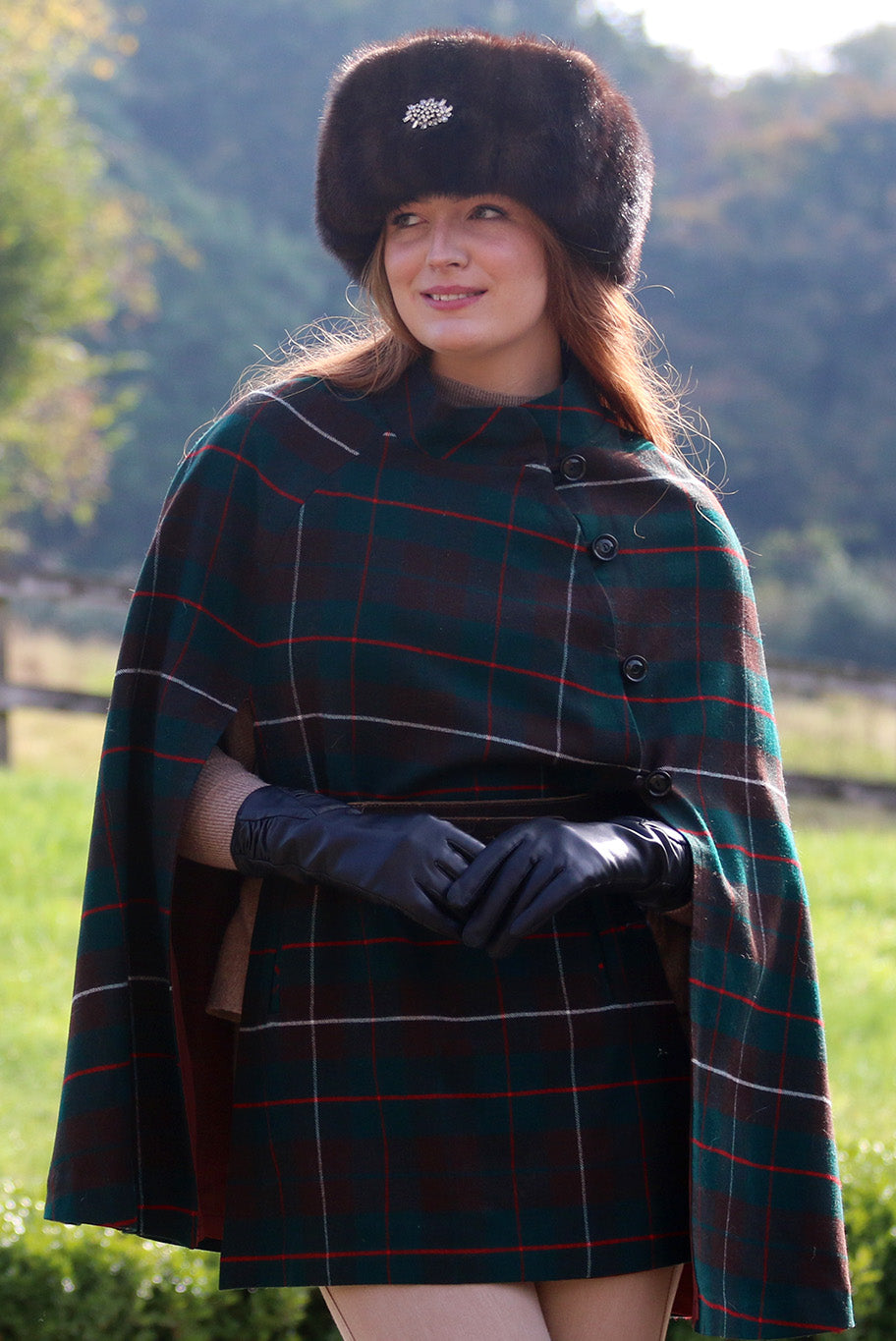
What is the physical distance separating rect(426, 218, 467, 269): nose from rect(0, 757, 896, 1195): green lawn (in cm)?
229

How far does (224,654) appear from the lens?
192cm

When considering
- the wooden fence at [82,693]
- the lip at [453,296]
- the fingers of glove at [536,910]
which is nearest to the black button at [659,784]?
the fingers of glove at [536,910]

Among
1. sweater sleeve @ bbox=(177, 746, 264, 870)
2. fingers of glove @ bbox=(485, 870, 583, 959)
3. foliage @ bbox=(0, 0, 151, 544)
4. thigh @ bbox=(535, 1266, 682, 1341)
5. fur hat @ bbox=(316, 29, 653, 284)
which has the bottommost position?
thigh @ bbox=(535, 1266, 682, 1341)

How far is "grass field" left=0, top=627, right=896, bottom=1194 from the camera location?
168 inches

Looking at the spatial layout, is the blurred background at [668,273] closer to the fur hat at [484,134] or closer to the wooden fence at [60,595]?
the wooden fence at [60,595]

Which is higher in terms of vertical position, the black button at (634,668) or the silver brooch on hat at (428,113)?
the silver brooch on hat at (428,113)

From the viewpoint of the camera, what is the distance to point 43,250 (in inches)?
614

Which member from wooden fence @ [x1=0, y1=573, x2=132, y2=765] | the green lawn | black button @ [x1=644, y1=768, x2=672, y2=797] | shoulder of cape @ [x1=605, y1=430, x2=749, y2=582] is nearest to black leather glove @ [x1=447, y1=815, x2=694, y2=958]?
black button @ [x1=644, y1=768, x2=672, y2=797]

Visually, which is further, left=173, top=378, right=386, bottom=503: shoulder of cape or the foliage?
the foliage

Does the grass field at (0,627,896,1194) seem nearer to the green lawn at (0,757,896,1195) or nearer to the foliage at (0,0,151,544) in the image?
the green lawn at (0,757,896,1195)

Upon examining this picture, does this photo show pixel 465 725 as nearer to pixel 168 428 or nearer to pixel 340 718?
pixel 340 718

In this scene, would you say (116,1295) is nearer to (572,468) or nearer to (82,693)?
(572,468)

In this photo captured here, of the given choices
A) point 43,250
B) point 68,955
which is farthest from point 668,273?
point 68,955

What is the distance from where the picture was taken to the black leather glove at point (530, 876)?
5.52 ft
